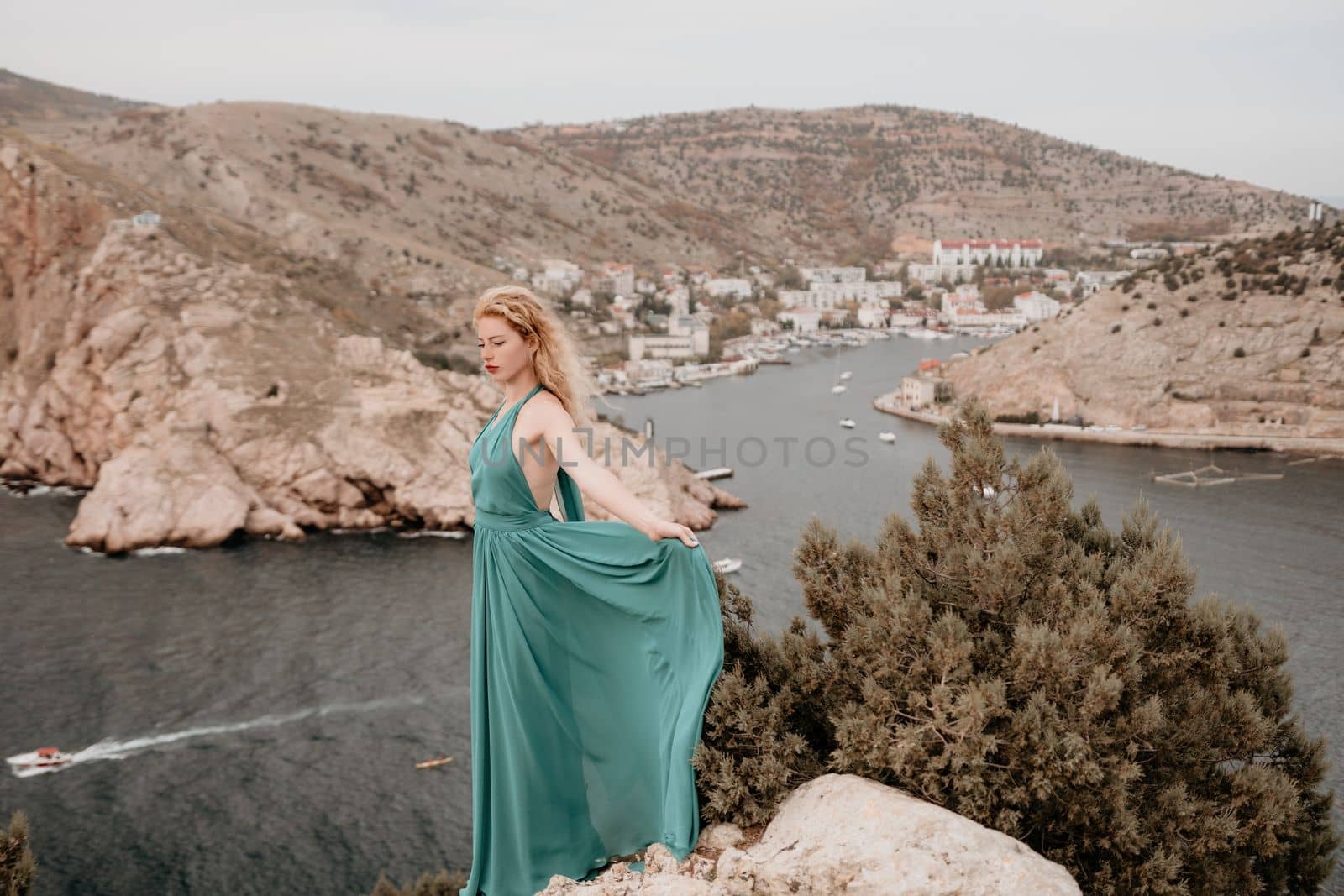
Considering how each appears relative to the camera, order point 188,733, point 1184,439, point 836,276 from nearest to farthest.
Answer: point 188,733 < point 1184,439 < point 836,276

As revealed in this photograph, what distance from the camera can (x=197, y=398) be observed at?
1287 inches

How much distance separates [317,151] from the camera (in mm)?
86250

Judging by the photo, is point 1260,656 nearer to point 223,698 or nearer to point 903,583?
point 903,583

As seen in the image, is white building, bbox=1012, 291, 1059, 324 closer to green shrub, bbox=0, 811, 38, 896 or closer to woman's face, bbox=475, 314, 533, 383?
green shrub, bbox=0, 811, 38, 896

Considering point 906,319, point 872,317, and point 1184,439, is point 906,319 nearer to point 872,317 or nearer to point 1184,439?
point 872,317

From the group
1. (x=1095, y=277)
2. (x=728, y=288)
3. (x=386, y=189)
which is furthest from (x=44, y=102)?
(x=1095, y=277)

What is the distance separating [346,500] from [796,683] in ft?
102

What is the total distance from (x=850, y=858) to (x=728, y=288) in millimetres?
105205

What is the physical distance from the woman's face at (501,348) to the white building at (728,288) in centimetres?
10042

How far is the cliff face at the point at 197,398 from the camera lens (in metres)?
31.2

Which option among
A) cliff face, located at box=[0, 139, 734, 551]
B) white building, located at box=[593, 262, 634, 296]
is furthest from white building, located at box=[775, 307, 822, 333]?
cliff face, located at box=[0, 139, 734, 551]

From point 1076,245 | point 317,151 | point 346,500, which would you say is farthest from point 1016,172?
point 346,500

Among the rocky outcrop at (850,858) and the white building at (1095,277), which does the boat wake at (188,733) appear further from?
the white building at (1095,277)

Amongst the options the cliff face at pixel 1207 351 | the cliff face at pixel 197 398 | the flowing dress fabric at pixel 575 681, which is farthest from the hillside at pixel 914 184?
the flowing dress fabric at pixel 575 681
